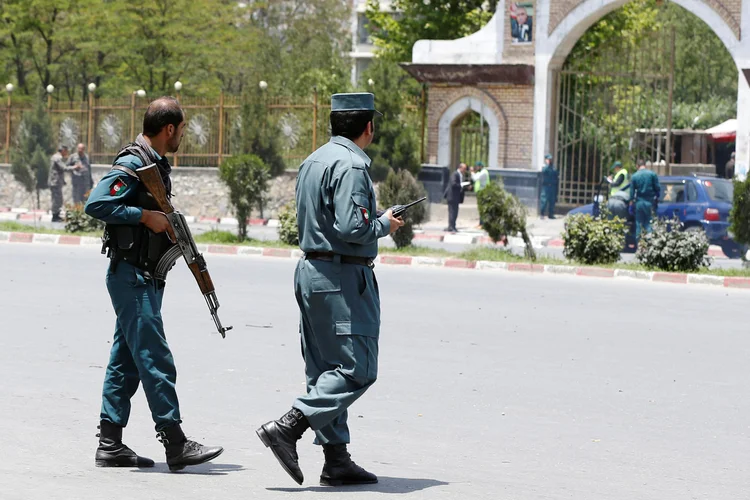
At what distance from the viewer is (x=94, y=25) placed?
4144cm

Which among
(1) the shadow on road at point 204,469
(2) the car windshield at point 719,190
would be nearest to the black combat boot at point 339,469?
(1) the shadow on road at point 204,469

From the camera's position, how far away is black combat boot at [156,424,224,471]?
6.00m

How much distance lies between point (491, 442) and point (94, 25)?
119 ft

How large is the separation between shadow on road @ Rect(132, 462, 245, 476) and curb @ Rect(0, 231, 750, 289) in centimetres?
1181

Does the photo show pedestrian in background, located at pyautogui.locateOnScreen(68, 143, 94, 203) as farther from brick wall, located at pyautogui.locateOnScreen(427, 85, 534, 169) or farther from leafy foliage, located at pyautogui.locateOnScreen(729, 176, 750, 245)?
leafy foliage, located at pyautogui.locateOnScreen(729, 176, 750, 245)

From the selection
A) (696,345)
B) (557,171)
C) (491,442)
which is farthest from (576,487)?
(557,171)

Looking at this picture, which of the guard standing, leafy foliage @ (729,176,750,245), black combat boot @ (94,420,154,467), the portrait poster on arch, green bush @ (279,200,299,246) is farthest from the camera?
the portrait poster on arch

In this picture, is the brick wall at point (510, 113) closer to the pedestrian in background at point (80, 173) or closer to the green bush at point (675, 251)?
the pedestrian in background at point (80, 173)

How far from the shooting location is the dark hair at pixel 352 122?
19.2 ft

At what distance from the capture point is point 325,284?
5.70 metres

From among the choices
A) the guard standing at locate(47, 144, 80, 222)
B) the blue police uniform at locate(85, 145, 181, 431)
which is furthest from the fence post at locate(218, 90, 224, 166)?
the blue police uniform at locate(85, 145, 181, 431)

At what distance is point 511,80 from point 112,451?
87.0 ft

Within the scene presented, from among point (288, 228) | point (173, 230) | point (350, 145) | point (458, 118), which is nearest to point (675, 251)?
point (288, 228)

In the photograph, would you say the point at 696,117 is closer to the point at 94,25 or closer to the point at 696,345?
the point at 94,25
